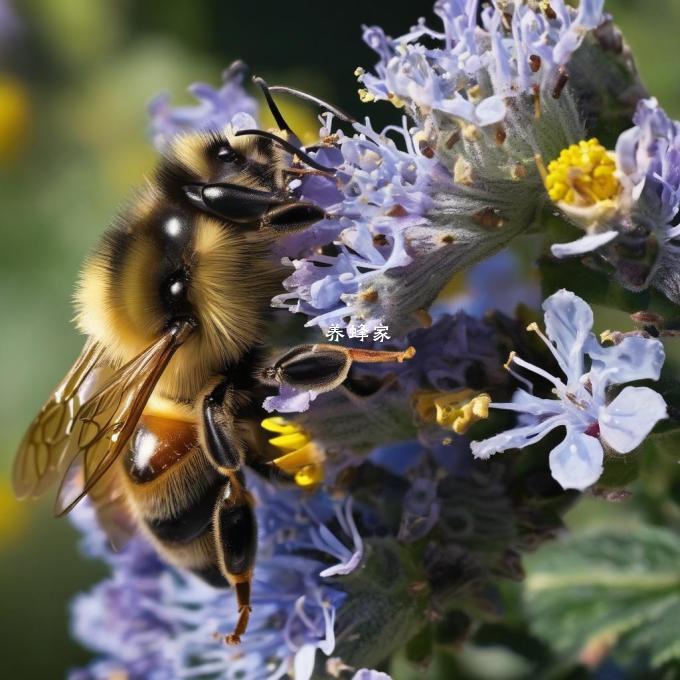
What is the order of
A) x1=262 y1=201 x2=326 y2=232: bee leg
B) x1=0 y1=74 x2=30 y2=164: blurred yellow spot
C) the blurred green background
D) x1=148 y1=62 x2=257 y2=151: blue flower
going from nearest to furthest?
x1=262 y1=201 x2=326 y2=232: bee leg → x1=148 y1=62 x2=257 y2=151: blue flower → the blurred green background → x1=0 y1=74 x2=30 y2=164: blurred yellow spot

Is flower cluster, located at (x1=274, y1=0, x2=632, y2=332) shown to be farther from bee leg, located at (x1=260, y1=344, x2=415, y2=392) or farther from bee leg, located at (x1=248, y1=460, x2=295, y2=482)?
bee leg, located at (x1=248, y1=460, x2=295, y2=482)

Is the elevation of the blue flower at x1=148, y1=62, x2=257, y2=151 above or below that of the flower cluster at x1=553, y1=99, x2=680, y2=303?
above

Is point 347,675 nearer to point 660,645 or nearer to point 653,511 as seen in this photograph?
point 660,645

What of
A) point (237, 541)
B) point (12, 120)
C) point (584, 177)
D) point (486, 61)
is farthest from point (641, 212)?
point (12, 120)

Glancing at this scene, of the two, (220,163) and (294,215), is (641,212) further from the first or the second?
(220,163)

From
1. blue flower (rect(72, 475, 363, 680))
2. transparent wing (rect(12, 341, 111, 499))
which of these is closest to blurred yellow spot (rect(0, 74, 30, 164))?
blue flower (rect(72, 475, 363, 680))

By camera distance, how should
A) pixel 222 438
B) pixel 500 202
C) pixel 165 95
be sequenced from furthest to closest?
pixel 165 95, pixel 222 438, pixel 500 202

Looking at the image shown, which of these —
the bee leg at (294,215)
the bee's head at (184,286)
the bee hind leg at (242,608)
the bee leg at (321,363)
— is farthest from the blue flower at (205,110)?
the bee hind leg at (242,608)

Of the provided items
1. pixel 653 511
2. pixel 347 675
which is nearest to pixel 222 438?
pixel 347 675
